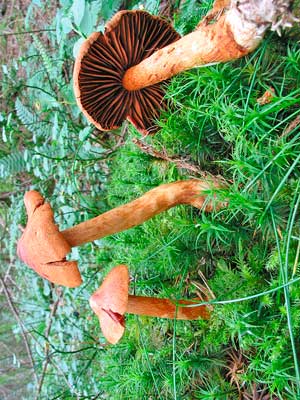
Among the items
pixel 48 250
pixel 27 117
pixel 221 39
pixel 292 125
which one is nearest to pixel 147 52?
pixel 221 39

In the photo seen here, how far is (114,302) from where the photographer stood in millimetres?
1152

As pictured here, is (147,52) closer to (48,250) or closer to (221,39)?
(221,39)

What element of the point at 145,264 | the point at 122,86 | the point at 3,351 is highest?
the point at 122,86

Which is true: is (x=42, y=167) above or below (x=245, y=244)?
above

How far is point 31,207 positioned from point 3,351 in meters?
2.72

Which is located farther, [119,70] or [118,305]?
[119,70]

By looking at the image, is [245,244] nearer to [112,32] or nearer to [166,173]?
[166,173]

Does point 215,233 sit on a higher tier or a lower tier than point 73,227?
lower

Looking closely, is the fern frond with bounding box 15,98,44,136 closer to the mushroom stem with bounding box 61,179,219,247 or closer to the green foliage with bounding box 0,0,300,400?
the green foliage with bounding box 0,0,300,400

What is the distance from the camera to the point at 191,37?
1127 millimetres

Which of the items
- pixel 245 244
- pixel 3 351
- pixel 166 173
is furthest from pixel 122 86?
pixel 3 351

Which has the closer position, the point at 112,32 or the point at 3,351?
the point at 112,32

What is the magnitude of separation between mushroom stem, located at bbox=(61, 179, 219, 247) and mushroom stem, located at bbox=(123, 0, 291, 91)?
1.09 feet

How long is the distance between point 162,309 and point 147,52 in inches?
34.1
